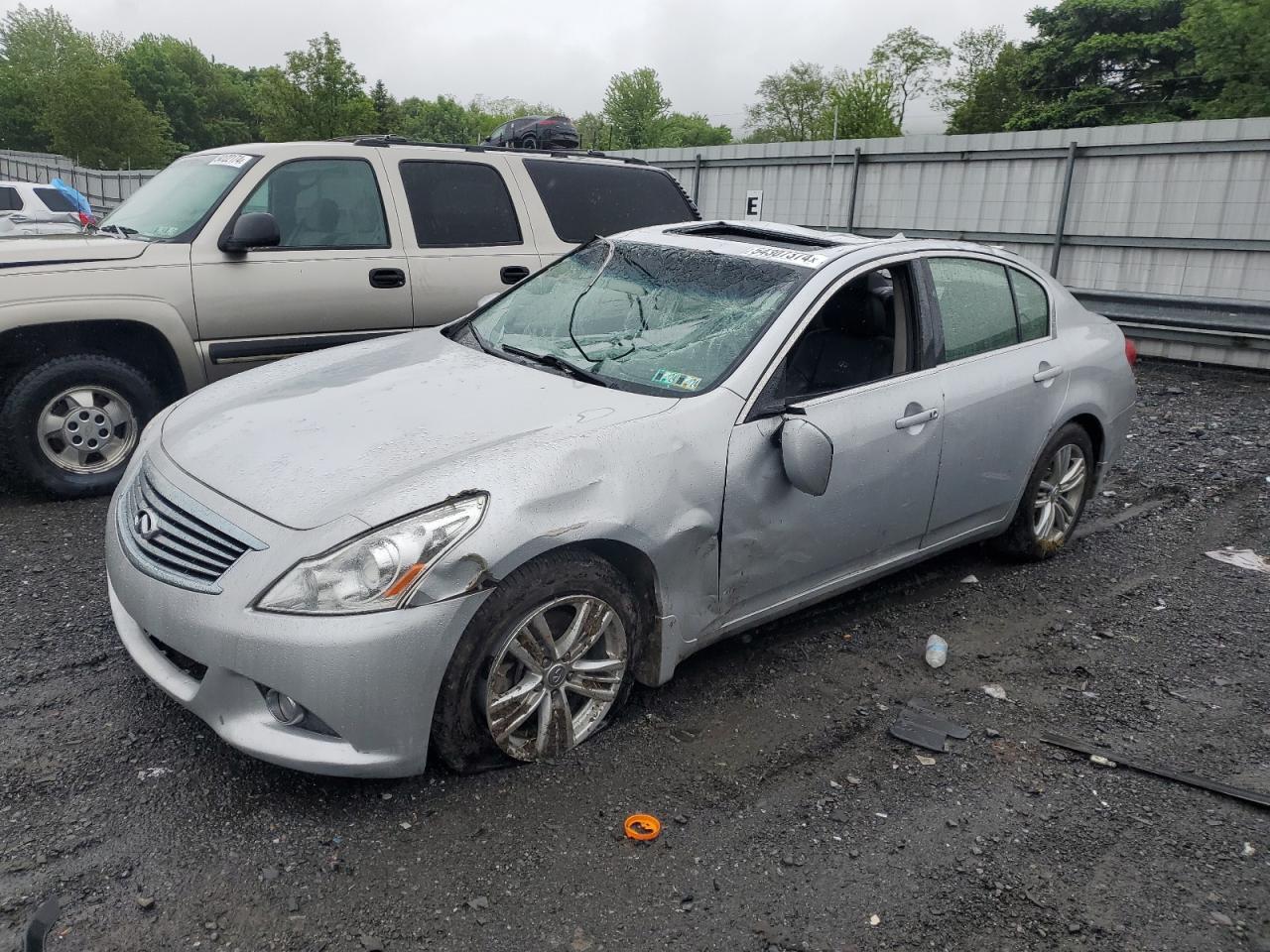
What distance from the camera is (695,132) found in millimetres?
126375

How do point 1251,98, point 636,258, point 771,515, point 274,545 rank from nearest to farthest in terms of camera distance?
point 274,545, point 771,515, point 636,258, point 1251,98

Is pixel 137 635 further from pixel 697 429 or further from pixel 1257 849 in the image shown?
pixel 1257 849

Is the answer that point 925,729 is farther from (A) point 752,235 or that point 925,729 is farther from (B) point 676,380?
(A) point 752,235

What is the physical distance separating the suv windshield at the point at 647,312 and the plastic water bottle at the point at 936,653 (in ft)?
4.95

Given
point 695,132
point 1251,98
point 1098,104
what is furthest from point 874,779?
point 695,132

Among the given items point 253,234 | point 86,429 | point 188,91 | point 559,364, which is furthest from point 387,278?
point 188,91

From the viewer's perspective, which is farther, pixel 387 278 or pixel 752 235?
pixel 387 278

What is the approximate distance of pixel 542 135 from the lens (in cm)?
934

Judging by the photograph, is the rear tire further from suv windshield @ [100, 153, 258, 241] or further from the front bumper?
suv windshield @ [100, 153, 258, 241]

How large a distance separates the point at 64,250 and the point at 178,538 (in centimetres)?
318

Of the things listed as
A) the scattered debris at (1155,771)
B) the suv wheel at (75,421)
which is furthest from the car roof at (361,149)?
the scattered debris at (1155,771)

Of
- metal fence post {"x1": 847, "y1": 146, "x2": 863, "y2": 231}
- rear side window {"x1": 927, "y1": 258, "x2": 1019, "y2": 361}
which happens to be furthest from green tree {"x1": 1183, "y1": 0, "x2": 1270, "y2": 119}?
rear side window {"x1": 927, "y1": 258, "x2": 1019, "y2": 361}

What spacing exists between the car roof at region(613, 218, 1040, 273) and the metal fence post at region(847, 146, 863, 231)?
37.0ft

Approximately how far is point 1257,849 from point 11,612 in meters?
4.52
